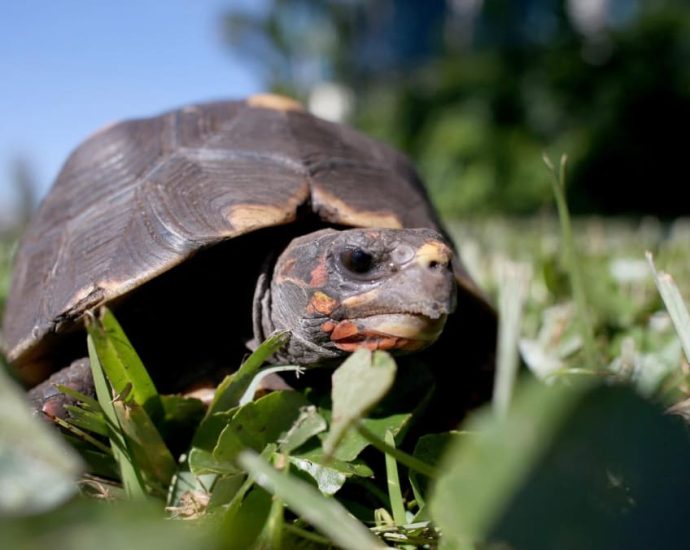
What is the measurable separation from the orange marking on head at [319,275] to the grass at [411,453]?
0.37 ft

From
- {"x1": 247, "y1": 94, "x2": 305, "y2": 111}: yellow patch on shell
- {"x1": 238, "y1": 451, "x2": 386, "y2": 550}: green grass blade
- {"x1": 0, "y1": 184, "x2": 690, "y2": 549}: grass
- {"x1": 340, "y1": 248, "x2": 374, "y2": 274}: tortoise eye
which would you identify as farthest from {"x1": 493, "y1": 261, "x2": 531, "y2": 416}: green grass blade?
{"x1": 247, "y1": 94, "x2": 305, "y2": 111}: yellow patch on shell

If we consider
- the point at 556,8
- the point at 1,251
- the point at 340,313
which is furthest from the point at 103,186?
the point at 556,8

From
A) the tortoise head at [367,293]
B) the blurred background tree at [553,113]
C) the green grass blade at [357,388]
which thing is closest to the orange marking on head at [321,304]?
the tortoise head at [367,293]

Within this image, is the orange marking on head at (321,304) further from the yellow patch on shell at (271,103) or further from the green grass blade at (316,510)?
the yellow patch on shell at (271,103)

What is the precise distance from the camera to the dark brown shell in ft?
3.53

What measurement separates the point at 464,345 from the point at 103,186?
0.75 metres

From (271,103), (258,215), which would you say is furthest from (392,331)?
(271,103)

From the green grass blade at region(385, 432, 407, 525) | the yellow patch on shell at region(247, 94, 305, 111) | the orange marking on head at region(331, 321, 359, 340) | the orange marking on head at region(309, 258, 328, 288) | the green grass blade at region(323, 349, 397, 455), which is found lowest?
the green grass blade at region(385, 432, 407, 525)

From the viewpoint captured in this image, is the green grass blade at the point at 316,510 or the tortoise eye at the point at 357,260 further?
the tortoise eye at the point at 357,260

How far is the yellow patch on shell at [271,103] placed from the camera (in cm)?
142

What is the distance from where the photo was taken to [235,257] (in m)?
1.18

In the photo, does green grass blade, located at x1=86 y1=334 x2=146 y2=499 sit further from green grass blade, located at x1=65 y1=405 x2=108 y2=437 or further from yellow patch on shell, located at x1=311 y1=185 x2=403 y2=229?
yellow patch on shell, located at x1=311 y1=185 x2=403 y2=229

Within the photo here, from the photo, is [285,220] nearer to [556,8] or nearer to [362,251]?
[362,251]

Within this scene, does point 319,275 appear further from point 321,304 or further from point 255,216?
point 255,216
